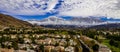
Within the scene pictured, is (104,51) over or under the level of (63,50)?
over

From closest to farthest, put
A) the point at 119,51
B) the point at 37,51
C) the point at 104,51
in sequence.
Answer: the point at 104,51 → the point at 119,51 → the point at 37,51

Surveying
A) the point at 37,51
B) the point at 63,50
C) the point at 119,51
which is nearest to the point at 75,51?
the point at 63,50

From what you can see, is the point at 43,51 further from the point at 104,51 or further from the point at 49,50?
the point at 104,51

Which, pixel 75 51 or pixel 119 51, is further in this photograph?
pixel 75 51

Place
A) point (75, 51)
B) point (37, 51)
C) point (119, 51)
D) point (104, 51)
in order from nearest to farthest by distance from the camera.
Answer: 1. point (104, 51)
2. point (119, 51)
3. point (75, 51)
4. point (37, 51)

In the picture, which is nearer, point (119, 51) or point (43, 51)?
point (119, 51)

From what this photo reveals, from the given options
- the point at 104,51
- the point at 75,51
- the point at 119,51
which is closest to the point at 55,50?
the point at 75,51

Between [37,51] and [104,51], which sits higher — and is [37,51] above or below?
below

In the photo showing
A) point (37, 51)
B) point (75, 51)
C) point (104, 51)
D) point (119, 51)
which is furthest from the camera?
point (37, 51)

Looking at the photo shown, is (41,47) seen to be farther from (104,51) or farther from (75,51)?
Answer: (104,51)
